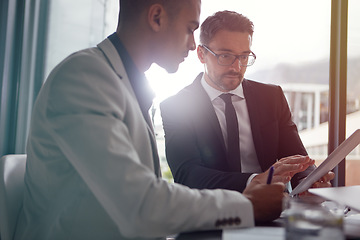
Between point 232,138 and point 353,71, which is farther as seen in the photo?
point 353,71

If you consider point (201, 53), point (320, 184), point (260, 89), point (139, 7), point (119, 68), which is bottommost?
point (320, 184)

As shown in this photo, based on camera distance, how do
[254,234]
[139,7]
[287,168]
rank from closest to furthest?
[254,234] < [139,7] < [287,168]

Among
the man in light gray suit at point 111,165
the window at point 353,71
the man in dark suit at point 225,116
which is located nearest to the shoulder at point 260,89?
the man in dark suit at point 225,116

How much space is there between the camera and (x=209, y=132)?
181cm

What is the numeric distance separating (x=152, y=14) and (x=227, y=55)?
846 mm

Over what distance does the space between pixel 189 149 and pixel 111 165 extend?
3.39ft

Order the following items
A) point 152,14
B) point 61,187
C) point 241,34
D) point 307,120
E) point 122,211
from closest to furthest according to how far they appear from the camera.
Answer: point 122,211 → point 61,187 → point 152,14 → point 241,34 → point 307,120

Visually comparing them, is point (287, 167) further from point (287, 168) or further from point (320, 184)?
point (320, 184)

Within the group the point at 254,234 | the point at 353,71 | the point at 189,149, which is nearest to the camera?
the point at 254,234

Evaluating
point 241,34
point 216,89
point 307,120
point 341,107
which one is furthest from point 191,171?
point 307,120

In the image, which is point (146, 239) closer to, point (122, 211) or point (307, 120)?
point (122, 211)

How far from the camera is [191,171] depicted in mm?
1649

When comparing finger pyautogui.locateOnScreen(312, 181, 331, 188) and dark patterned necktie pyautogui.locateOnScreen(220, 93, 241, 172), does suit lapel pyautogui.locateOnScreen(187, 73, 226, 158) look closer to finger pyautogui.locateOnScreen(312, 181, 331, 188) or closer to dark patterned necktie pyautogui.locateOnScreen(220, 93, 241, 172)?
dark patterned necktie pyautogui.locateOnScreen(220, 93, 241, 172)

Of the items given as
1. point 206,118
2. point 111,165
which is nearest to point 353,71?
point 206,118
